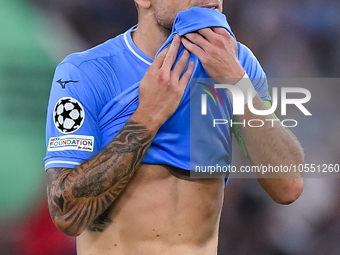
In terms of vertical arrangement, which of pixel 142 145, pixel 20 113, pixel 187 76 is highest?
pixel 20 113

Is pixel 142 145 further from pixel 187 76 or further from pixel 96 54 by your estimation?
pixel 96 54

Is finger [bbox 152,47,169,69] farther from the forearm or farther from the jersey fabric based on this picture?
the forearm

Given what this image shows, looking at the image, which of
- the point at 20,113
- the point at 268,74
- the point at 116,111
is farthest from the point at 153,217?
the point at 268,74

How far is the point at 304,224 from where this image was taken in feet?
11.0

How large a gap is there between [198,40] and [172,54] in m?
0.10

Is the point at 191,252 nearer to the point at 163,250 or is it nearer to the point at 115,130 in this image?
the point at 163,250

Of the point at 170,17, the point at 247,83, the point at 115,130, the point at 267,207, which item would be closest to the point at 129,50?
the point at 170,17

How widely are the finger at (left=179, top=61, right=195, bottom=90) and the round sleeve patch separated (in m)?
0.35

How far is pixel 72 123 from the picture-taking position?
1455 mm

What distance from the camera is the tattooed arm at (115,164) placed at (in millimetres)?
1416

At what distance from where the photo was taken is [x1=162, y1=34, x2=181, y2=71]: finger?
1.48m

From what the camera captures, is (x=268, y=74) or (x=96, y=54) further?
(x=268, y=74)

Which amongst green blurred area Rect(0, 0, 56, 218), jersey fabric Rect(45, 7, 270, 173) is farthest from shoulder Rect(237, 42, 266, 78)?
green blurred area Rect(0, 0, 56, 218)

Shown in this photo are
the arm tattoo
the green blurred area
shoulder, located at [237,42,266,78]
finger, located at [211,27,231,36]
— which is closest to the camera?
the arm tattoo
